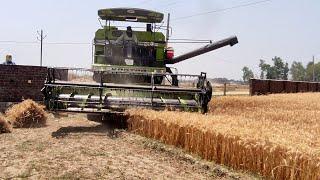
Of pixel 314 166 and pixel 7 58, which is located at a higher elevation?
pixel 7 58

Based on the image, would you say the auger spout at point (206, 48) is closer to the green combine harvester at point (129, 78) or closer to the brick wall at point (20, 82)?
the green combine harvester at point (129, 78)

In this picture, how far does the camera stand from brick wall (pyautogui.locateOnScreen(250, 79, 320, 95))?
31497 millimetres

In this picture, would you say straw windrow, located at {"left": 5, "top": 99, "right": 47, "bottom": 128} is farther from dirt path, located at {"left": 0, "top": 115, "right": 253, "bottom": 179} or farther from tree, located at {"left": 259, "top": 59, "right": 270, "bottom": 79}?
tree, located at {"left": 259, "top": 59, "right": 270, "bottom": 79}

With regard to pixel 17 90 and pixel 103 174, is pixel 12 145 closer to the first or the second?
pixel 103 174

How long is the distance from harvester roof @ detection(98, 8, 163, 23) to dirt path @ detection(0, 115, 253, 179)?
4328mm

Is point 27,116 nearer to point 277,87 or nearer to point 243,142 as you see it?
point 243,142

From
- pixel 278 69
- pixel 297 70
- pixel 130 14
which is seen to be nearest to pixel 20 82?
pixel 130 14

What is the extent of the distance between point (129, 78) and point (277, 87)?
24849mm

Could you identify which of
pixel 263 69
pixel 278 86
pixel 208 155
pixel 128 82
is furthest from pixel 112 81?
pixel 263 69

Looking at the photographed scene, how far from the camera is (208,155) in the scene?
7.25 meters

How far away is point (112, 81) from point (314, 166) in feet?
24.0

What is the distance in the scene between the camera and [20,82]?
15.6 m

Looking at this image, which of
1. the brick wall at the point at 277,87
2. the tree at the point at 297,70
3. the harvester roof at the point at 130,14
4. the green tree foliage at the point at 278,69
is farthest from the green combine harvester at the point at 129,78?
the tree at the point at 297,70

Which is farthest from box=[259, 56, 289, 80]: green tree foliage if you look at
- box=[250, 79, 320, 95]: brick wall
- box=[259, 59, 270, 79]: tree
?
box=[250, 79, 320, 95]: brick wall
